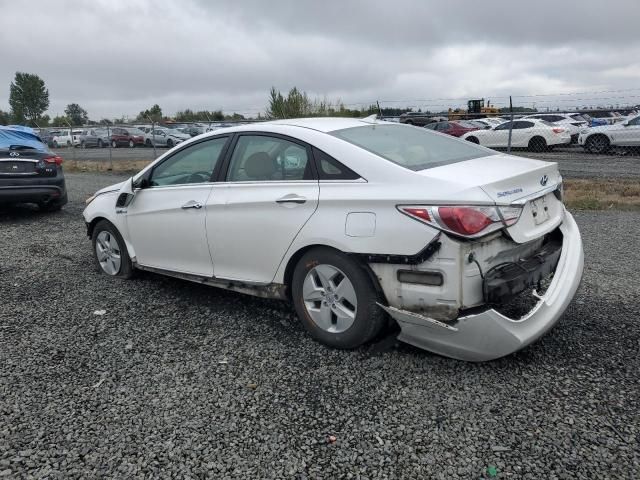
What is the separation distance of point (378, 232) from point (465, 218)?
1.68ft

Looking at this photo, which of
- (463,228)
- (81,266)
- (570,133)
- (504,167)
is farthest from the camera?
(570,133)

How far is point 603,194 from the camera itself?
9977 mm

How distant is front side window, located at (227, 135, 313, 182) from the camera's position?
→ 3.79 metres

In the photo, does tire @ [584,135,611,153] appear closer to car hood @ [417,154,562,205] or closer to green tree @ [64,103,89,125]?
car hood @ [417,154,562,205]

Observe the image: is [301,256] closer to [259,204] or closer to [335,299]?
[335,299]

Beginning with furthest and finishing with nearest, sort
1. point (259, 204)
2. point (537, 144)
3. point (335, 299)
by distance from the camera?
point (537, 144) → point (259, 204) → point (335, 299)

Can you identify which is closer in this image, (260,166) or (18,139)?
(260,166)

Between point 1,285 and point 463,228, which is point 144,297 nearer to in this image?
point 1,285

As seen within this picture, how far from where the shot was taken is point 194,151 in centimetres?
462

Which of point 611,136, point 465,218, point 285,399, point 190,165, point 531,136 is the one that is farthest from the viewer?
point 531,136

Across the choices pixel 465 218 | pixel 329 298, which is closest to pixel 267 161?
pixel 329 298

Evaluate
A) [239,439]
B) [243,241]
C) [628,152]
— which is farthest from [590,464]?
[628,152]

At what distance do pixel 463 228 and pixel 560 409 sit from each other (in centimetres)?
107

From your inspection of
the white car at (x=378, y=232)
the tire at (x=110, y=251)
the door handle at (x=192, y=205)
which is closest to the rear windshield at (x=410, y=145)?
the white car at (x=378, y=232)
